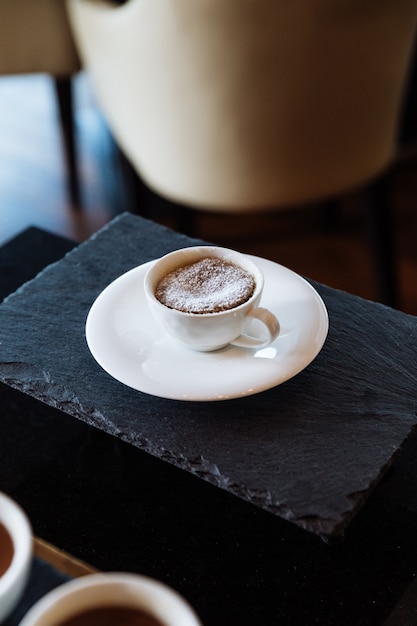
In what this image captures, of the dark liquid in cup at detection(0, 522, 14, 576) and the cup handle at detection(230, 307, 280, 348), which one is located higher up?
the cup handle at detection(230, 307, 280, 348)

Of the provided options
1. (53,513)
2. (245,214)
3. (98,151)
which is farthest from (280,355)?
(98,151)

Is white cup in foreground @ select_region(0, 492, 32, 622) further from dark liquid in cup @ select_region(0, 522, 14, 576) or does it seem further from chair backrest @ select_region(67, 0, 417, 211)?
chair backrest @ select_region(67, 0, 417, 211)

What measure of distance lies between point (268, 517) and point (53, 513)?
195 mm

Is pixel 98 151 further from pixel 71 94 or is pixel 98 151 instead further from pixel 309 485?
pixel 309 485

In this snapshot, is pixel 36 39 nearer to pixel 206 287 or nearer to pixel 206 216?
pixel 206 216

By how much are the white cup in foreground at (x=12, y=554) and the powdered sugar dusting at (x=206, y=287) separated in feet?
0.79

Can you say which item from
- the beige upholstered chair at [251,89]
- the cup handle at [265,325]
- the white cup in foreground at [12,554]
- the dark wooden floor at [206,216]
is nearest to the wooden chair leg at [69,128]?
→ the dark wooden floor at [206,216]

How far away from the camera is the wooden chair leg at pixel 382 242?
60.1 inches

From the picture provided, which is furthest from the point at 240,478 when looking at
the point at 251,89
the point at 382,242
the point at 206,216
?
the point at 206,216

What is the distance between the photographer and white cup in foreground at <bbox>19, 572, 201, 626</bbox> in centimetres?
50

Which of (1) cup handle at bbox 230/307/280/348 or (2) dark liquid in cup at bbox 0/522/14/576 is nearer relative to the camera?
(2) dark liquid in cup at bbox 0/522/14/576

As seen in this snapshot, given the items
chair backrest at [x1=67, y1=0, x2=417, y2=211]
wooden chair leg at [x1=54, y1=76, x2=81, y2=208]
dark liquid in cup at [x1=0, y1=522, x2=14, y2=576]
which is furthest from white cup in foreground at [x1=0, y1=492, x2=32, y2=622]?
wooden chair leg at [x1=54, y1=76, x2=81, y2=208]

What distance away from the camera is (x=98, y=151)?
6.73 ft

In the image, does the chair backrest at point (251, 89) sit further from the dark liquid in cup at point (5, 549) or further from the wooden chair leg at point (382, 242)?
the dark liquid in cup at point (5, 549)
